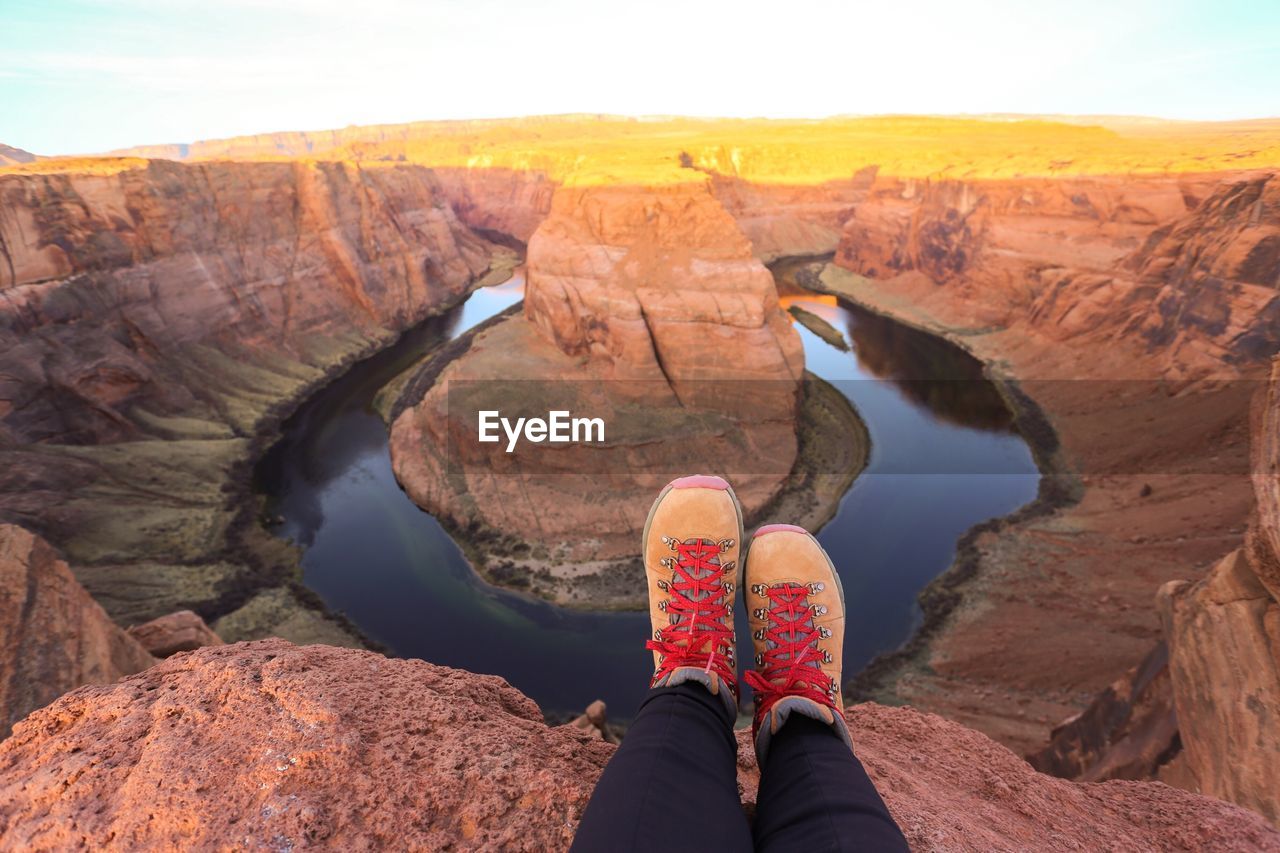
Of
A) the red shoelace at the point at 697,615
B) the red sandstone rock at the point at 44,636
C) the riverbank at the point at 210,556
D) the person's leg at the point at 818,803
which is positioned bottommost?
the riverbank at the point at 210,556

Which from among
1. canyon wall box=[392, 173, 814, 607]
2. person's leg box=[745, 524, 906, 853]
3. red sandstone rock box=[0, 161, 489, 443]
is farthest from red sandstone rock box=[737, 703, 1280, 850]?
red sandstone rock box=[0, 161, 489, 443]

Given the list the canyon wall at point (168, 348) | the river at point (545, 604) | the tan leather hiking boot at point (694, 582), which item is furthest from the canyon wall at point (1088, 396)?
the canyon wall at point (168, 348)

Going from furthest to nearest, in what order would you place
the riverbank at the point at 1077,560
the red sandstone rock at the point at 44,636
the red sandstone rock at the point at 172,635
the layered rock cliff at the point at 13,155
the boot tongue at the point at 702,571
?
the layered rock cliff at the point at 13,155 < the riverbank at the point at 1077,560 < the red sandstone rock at the point at 172,635 < the red sandstone rock at the point at 44,636 < the boot tongue at the point at 702,571


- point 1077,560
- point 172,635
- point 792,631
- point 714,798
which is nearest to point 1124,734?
point 792,631

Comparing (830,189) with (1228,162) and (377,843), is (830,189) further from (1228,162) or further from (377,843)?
(377,843)

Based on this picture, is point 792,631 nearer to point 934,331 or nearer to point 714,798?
point 714,798

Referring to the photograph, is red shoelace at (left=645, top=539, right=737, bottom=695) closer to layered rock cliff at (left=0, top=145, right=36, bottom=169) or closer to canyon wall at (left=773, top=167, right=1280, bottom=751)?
canyon wall at (left=773, top=167, right=1280, bottom=751)

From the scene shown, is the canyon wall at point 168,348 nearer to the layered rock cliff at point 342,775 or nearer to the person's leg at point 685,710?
the person's leg at point 685,710
